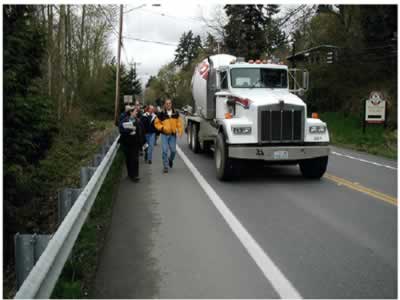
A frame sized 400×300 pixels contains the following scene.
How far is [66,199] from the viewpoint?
20.1 feet

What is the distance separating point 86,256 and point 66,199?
2.84ft

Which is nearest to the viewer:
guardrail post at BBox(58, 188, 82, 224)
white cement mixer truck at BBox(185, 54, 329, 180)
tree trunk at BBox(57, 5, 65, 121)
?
guardrail post at BBox(58, 188, 82, 224)

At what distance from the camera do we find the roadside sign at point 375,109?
2514 centimetres

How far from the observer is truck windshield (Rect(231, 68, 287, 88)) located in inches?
500

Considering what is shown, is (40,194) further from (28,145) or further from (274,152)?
(274,152)

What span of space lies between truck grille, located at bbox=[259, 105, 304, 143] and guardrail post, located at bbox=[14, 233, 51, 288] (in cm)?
719

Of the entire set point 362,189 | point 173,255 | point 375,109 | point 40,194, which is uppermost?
point 375,109

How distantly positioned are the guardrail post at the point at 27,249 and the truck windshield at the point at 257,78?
30.0ft

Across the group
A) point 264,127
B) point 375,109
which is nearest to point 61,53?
point 375,109

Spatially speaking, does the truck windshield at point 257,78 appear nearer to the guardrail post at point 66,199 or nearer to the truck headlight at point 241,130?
the truck headlight at point 241,130

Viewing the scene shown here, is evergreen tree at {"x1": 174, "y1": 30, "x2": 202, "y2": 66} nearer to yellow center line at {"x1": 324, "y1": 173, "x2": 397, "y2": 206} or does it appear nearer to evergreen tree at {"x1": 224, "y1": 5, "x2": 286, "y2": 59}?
evergreen tree at {"x1": 224, "y1": 5, "x2": 286, "y2": 59}

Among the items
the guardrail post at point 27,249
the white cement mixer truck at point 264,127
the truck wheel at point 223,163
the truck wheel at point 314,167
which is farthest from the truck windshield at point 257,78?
the guardrail post at point 27,249

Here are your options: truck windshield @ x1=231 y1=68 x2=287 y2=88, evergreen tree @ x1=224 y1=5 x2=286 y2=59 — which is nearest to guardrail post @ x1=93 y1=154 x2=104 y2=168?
truck windshield @ x1=231 y1=68 x2=287 y2=88

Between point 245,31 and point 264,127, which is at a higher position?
point 245,31
